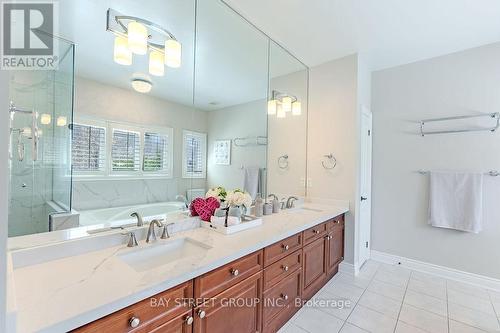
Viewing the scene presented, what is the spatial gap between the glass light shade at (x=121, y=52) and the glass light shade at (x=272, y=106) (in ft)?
5.43

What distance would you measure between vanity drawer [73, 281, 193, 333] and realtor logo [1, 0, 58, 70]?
1338 mm

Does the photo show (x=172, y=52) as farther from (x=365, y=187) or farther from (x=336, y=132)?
(x=365, y=187)

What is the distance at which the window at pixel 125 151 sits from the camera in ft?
4.80

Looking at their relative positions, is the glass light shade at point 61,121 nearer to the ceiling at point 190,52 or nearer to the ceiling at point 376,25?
the ceiling at point 190,52

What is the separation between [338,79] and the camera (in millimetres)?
2932

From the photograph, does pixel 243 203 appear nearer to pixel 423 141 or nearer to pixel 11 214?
pixel 11 214

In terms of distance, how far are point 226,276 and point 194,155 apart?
40.1 inches

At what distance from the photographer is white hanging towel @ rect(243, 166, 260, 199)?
2482mm

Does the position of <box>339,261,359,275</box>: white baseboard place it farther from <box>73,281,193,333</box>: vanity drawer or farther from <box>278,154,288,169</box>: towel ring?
<box>73,281,193,333</box>: vanity drawer

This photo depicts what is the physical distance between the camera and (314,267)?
2256 millimetres

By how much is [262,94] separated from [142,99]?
148cm

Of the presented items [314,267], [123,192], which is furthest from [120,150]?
[314,267]

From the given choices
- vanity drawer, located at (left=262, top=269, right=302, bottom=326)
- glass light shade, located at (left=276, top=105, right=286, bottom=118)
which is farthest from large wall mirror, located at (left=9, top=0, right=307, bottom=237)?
vanity drawer, located at (left=262, top=269, right=302, bottom=326)

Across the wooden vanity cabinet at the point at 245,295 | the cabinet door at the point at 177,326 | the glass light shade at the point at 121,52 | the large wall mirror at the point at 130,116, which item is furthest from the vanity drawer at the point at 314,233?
the glass light shade at the point at 121,52
